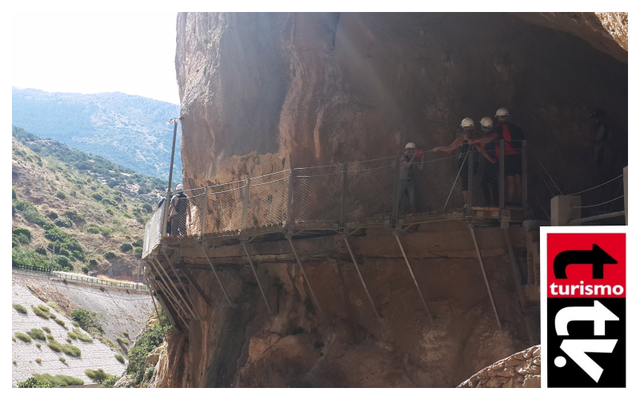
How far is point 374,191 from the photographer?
1571cm

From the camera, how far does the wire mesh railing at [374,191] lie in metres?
13.3

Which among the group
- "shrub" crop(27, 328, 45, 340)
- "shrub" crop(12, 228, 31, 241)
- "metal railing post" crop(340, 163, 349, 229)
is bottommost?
"shrub" crop(27, 328, 45, 340)

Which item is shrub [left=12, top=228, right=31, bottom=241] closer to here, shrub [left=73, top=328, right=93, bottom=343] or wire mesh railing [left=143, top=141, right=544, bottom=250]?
shrub [left=73, top=328, right=93, bottom=343]

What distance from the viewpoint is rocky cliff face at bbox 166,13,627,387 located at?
579 inches

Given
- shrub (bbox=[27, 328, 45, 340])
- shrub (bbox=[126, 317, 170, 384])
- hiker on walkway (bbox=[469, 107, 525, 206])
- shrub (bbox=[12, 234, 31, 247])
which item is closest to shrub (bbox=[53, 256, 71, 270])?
shrub (bbox=[12, 234, 31, 247])

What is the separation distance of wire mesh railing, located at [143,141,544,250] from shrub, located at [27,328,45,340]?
44.3m

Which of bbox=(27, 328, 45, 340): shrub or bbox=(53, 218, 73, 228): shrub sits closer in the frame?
bbox=(27, 328, 45, 340): shrub

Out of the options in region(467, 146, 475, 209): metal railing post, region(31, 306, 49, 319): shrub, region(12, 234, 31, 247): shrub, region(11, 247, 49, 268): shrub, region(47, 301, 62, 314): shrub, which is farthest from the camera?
region(12, 234, 31, 247): shrub

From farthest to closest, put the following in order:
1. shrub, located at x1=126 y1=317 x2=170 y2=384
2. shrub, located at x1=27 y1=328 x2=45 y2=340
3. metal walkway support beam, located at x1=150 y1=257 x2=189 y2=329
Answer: shrub, located at x1=27 y1=328 x2=45 y2=340 → shrub, located at x1=126 y1=317 x2=170 y2=384 → metal walkway support beam, located at x1=150 y1=257 x2=189 y2=329

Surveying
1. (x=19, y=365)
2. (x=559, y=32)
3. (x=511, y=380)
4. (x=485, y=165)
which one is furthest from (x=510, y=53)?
(x=19, y=365)

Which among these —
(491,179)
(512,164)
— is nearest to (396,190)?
(491,179)

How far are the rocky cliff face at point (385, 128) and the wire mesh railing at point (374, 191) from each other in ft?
2.43

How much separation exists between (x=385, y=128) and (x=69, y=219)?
8268 centimetres

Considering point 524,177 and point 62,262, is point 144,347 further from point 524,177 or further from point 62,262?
point 62,262
